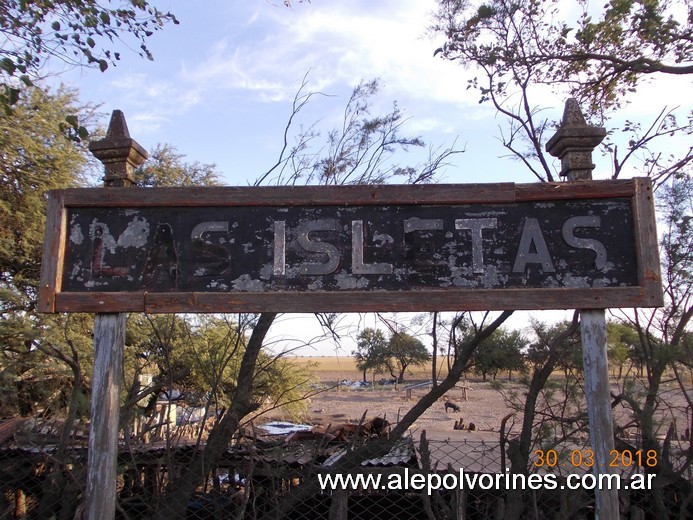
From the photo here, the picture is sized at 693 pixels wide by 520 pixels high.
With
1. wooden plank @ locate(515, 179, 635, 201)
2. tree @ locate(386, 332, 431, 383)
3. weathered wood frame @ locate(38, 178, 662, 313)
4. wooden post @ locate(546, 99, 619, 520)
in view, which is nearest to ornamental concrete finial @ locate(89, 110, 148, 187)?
weathered wood frame @ locate(38, 178, 662, 313)

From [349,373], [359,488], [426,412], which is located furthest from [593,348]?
[349,373]

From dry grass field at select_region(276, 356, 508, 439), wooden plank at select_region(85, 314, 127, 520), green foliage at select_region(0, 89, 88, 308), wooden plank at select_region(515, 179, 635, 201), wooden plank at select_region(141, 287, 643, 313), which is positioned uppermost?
green foliage at select_region(0, 89, 88, 308)

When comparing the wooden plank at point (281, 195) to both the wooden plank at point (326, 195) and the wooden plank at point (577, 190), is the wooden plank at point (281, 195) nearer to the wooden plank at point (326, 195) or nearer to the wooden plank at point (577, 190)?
the wooden plank at point (326, 195)

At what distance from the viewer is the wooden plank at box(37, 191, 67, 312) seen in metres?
3.54

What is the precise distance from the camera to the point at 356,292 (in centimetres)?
350

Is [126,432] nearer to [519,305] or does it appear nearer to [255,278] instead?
[255,278]

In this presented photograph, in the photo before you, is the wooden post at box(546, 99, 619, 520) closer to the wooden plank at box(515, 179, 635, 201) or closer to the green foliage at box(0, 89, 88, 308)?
the wooden plank at box(515, 179, 635, 201)

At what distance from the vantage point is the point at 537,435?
200 inches

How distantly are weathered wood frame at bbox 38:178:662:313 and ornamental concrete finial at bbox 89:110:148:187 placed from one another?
0.15 metres

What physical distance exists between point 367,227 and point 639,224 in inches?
65.2

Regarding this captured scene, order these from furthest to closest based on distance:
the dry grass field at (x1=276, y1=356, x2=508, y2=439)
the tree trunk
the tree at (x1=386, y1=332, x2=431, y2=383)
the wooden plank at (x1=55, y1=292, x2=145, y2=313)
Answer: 1. the dry grass field at (x1=276, y1=356, x2=508, y2=439)
2. the tree at (x1=386, y1=332, x2=431, y2=383)
3. the tree trunk
4. the wooden plank at (x1=55, y1=292, x2=145, y2=313)

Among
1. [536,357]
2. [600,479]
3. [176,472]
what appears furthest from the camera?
[536,357]

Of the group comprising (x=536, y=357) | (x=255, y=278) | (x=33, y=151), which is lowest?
(x=536, y=357)

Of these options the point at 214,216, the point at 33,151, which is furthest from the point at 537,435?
the point at 33,151
